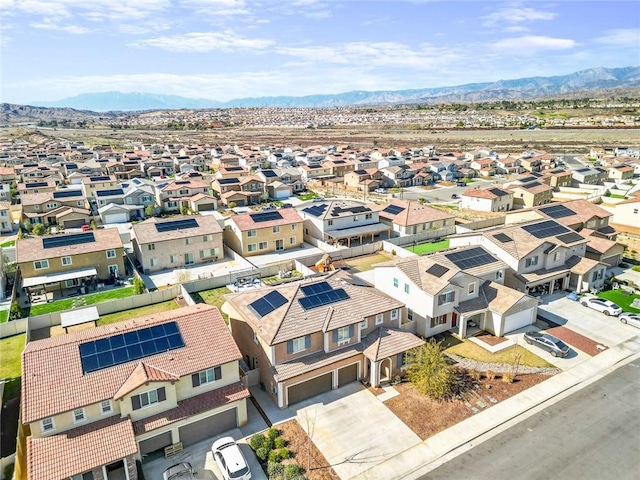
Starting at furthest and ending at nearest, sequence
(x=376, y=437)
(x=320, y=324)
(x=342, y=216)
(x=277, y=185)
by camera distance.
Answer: (x=277, y=185) < (x=342, y=216) < (x=320, y=324) < (x=376, y=437)

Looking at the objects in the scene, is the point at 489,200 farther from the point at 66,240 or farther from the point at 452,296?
the point at 66,240

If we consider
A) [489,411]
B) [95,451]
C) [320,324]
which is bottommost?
[489,411]

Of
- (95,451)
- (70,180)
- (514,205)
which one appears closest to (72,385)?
(95,451)

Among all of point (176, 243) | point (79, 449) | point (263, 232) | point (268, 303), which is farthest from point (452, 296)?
point (176, 243)

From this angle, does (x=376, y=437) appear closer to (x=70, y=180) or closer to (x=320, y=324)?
(x=320, y=324)

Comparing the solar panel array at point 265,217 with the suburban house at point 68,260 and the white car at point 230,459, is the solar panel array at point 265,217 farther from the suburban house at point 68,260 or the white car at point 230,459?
the white car at point 230,459

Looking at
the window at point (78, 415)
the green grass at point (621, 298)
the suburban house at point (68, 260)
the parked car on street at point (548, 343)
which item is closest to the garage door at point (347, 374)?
the parked car on street at point (548, 343)
